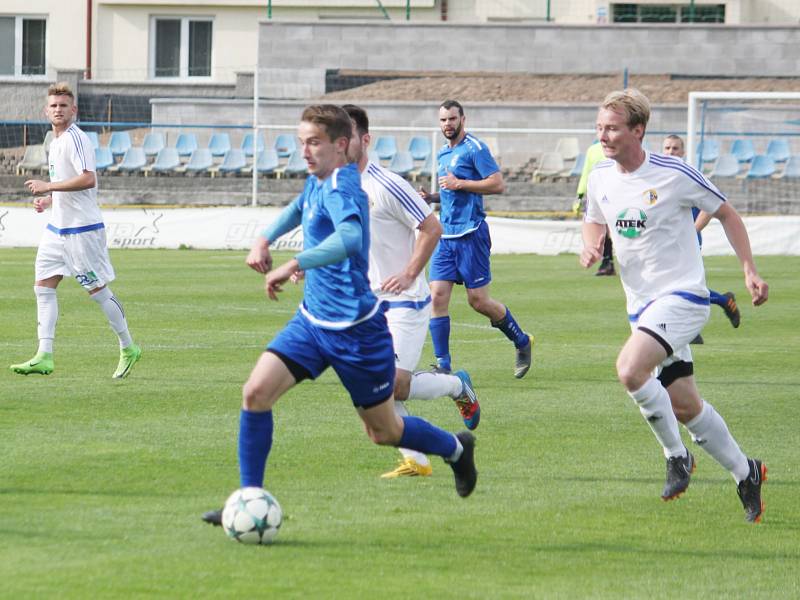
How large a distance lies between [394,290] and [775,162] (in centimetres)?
2248

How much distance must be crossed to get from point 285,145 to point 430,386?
24072 millimetres

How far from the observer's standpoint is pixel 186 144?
3253cm

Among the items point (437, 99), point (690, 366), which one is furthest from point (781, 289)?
point (437, 99)

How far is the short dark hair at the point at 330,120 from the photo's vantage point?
20.2 ft

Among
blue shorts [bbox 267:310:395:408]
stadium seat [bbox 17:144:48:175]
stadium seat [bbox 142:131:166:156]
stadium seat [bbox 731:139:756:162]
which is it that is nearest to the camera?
blue shorts [bbox 267:310:395:408]

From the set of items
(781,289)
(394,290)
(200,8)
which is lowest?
(781,289)

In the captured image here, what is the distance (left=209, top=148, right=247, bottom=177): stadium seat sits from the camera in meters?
31.2

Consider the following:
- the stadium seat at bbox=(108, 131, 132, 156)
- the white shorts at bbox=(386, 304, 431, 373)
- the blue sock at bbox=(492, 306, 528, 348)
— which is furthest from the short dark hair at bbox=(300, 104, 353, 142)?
the stadium seat at bbox=(108, 131, 132, 156)

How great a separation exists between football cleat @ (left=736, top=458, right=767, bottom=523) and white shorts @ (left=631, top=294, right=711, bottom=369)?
0.65 metres

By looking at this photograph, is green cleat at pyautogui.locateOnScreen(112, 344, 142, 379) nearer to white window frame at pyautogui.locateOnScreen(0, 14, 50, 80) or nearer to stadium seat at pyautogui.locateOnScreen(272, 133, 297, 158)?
stadium seat at pyautogui.locateOnScreen(272, 133, 297, 158)

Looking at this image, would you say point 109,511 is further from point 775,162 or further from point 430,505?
point 775,162

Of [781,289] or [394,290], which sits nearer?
[394,290]

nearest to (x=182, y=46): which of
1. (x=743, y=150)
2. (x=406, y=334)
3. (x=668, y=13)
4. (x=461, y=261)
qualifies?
(x=668, y=13)

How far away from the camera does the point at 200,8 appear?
42.9 m
